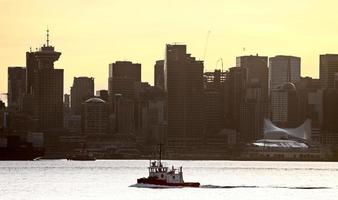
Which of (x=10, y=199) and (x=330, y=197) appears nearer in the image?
(x=10, y=199)

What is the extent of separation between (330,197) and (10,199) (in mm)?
50977

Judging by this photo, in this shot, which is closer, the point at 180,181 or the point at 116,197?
the point at 116,197

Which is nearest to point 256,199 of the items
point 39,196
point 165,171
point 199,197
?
point 199,197

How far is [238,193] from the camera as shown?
198m

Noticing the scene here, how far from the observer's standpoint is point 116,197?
186 meters

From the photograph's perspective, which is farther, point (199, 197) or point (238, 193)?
point (238, 193)

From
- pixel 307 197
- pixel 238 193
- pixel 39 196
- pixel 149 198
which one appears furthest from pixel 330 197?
pixel 39 196

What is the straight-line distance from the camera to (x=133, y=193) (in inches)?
7623

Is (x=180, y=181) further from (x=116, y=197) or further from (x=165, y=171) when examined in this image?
(x=116, y=197)

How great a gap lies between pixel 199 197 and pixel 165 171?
56.5 feet

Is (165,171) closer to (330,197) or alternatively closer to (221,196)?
(221,196)

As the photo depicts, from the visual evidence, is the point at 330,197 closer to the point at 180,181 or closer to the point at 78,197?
the point at 180,181

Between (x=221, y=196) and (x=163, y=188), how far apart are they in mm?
14214

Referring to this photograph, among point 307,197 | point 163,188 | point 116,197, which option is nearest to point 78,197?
point 116,197
